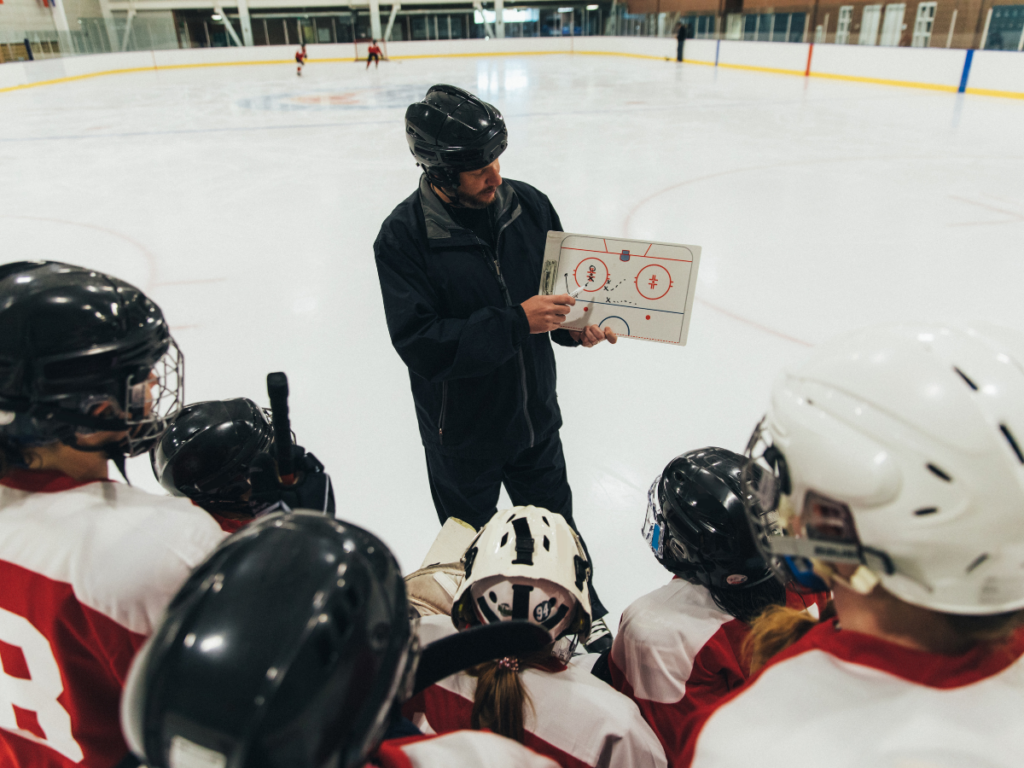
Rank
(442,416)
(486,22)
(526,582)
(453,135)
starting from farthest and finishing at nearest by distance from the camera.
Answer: (486,22), (442,416), (453,135), (526,582)

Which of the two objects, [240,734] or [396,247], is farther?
[396,247]

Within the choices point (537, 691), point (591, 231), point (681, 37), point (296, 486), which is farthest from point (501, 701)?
point (681, 37)

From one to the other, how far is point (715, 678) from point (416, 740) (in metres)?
0.57

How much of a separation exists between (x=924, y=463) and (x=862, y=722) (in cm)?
24

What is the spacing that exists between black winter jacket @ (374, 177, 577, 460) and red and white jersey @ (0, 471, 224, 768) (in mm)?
837

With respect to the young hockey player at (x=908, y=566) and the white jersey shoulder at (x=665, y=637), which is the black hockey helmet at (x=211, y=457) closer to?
the white jersey shoulder at (x=665, y=637)

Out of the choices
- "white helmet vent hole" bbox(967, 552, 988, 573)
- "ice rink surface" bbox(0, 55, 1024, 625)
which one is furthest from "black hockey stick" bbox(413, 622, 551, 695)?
"ice rink surface" bbox(0, 55, 1024, 625)

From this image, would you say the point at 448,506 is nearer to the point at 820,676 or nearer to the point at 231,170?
the point at 820,676

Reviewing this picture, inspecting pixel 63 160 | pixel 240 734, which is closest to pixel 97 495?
pixel 240 734

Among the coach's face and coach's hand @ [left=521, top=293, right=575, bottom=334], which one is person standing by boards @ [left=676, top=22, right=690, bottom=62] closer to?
the coach's face

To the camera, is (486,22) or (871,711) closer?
(871,711)

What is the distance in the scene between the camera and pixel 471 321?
1.61 meters

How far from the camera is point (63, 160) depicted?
785cm

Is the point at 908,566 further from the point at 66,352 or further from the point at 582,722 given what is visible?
the point at 66,352
